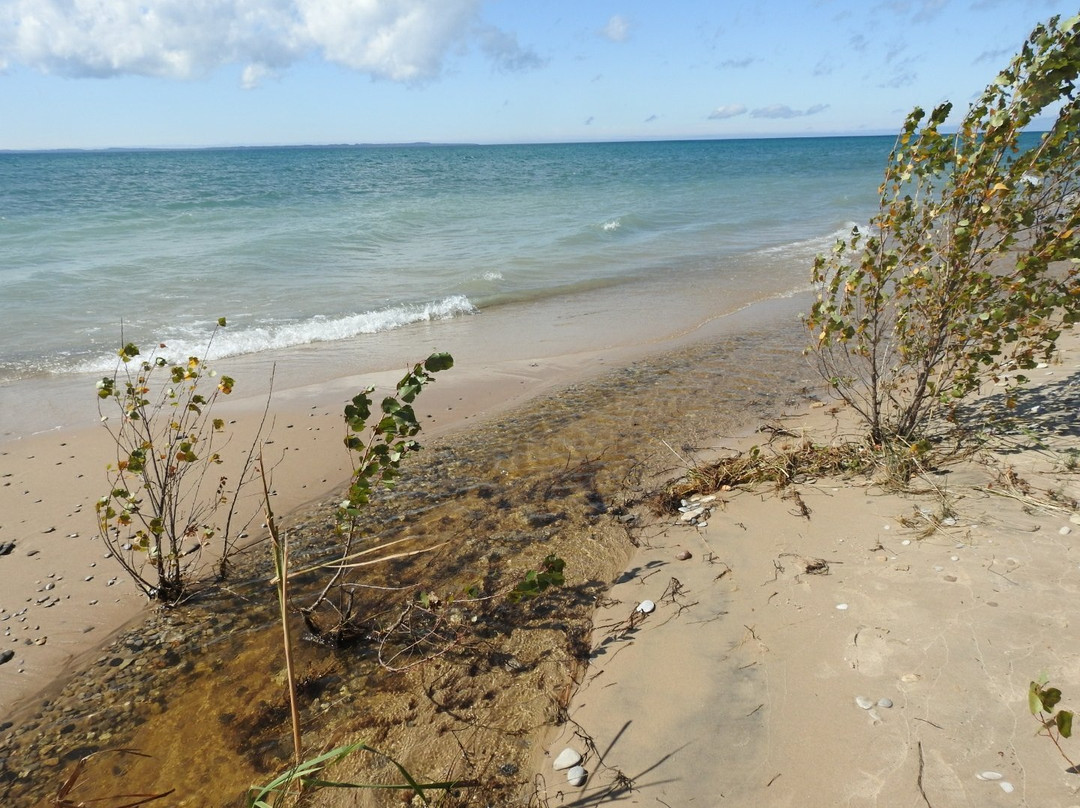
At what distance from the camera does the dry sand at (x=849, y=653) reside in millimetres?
2512

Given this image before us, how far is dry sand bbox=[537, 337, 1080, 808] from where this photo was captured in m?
2.51

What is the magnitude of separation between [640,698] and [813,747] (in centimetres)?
79

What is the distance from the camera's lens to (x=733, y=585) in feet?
12.4

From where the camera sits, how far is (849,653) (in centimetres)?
306

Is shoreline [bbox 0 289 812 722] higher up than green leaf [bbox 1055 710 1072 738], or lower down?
lower down

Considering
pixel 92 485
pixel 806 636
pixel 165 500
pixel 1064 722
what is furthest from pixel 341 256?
pixel 1064 722

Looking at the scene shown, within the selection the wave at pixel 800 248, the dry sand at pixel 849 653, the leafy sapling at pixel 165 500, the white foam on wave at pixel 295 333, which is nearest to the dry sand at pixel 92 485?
the leafy sapling at pixel 165 500

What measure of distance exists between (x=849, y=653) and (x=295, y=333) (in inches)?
382

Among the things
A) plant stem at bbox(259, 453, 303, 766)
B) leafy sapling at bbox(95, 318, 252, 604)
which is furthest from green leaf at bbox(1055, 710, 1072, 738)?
leafy sapling at bbox(95, 318, 252, 604)

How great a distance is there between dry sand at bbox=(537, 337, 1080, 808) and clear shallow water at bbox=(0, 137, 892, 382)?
8462 millimetres

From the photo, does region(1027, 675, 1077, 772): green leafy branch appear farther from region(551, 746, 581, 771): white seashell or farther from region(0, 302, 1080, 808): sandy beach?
region(551, 746, 581, 771): white seashell

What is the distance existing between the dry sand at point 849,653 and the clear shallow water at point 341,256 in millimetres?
8462

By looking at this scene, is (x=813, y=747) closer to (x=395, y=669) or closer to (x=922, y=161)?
(x=395, y=669)

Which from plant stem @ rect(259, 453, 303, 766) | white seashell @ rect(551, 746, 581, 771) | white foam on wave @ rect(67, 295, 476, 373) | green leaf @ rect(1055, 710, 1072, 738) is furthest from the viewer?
white foam on wave @ rect(67, 295, 476, 373)
